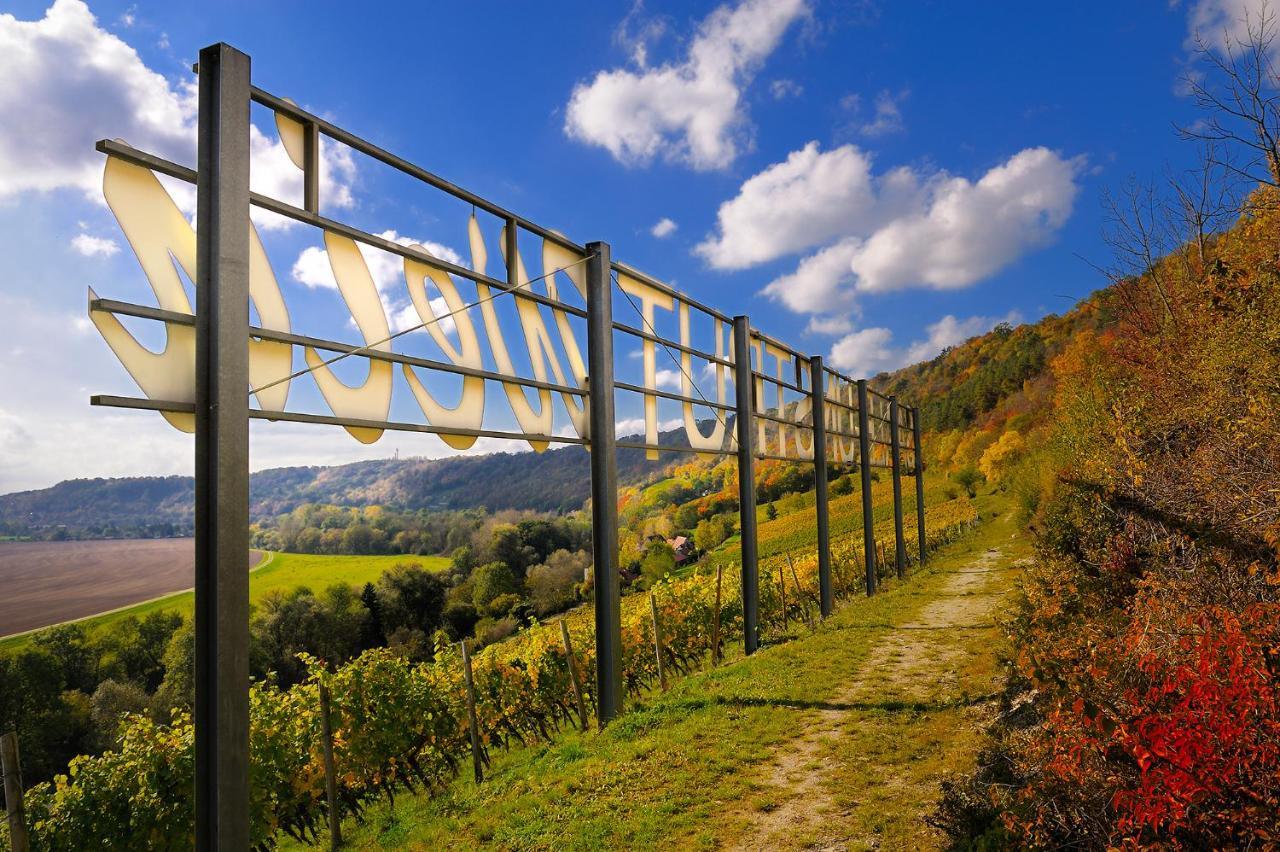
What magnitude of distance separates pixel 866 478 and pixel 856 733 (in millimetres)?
9632

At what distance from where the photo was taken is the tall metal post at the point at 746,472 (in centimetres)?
899

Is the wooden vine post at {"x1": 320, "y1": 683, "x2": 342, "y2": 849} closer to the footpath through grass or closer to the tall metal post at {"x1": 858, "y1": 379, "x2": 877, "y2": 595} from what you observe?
the footpath through grass


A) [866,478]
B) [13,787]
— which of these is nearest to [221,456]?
[13,787]

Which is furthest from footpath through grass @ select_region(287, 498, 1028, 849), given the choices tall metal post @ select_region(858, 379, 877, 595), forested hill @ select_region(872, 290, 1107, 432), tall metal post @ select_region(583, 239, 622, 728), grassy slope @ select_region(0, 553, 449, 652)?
forested hill @ select_region(872, 290, 1107, 432)

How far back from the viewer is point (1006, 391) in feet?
227

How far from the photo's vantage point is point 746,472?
30.0ft

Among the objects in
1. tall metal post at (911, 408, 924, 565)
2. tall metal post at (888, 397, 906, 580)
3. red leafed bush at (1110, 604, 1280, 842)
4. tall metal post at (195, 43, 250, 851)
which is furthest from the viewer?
tall metal post at (911, 408, 924, 565)

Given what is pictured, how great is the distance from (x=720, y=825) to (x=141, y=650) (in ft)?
33.6

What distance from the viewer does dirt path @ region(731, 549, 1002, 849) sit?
3973 millimetres

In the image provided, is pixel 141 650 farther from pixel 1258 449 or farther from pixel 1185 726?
pixel 1258 449

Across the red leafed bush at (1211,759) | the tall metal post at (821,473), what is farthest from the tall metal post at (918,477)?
the red leafed bush at (1211,759)

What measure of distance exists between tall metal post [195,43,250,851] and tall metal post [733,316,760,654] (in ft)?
21.7

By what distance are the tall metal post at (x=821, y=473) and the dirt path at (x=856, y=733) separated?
1.44m

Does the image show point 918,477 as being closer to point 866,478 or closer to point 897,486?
point 897,486
